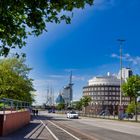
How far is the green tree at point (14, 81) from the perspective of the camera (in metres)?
68.1

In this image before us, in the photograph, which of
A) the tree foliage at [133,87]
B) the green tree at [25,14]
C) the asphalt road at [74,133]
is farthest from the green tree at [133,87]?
the green tree at [25,14]

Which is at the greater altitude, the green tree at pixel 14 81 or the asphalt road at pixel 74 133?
the green tree at pixel 14 81

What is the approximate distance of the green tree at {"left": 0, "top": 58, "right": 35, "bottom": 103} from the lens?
68.1 metres

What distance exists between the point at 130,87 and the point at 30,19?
6131 centimetres

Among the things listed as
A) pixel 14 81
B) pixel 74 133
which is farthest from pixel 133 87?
pixel 74 133

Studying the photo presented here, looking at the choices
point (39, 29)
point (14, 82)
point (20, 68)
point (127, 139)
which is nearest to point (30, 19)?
point (39, 29)

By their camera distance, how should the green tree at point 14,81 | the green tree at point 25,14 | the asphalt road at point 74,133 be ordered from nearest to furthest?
the green tree at point 25,14
the asphalt road at point 74,133
the green tree at point 14,81

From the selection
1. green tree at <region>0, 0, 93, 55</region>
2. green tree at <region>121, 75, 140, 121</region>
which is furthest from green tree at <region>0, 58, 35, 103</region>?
green tree at <region>0, 0, 93, 55</region>

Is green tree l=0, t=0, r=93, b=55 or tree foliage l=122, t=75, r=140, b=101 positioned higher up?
tree foliage l=122, t=75, r=140, b=101

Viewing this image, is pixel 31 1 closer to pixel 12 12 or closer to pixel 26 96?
pixel 12 12

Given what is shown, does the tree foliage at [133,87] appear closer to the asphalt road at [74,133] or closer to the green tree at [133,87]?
the green tree at [133,87]

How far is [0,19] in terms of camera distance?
10.7m

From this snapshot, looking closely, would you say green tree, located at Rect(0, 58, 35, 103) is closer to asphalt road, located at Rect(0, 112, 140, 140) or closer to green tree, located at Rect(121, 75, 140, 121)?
green tree, located at Rect(121, 75, 140, 121)

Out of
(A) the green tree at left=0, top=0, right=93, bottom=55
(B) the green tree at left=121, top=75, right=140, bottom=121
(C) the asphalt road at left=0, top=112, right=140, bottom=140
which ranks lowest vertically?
(C) the asphalt road at left=0, top=112, right=140, bottom=140
